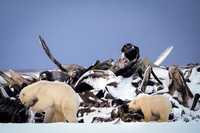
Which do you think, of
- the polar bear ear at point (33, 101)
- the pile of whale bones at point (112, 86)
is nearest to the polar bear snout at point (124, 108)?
the pile of whale bones at point (112, 86)

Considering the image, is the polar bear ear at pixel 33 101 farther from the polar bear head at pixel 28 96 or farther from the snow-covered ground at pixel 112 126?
the snow-covered ground at pixel 112 126

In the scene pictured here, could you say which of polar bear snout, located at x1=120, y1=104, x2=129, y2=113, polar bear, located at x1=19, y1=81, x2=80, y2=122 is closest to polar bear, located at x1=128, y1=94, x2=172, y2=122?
polar bear snout, located at x1=120, y1=104, x2=129, y2=113

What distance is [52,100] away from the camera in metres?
1.95

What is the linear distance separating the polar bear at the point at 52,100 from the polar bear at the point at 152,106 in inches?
13.2

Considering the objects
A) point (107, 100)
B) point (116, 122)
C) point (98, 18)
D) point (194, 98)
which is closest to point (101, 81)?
point (107, 100)

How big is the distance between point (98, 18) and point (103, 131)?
2.19 ft

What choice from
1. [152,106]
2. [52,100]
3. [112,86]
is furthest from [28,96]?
[152,106]

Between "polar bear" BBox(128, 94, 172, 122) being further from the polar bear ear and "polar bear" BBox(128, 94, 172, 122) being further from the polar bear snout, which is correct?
the polar bear ear

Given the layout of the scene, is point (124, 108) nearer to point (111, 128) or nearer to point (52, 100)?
point (111, 128)

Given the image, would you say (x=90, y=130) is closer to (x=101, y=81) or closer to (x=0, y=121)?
(x=101, y=81)

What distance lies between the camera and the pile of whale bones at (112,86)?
6.30 ft

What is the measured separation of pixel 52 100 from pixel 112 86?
1.16ft

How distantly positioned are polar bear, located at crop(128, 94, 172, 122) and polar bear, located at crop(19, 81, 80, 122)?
34cm

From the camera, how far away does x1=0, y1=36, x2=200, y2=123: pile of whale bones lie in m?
1.92
